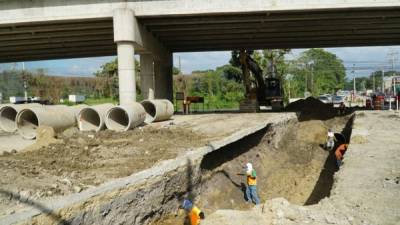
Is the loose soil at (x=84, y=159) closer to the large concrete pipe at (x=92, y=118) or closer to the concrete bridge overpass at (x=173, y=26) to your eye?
the large concrete pipe at (x=92, y=118)

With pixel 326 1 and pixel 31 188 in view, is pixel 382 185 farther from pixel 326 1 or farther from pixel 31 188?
pixel 326 1

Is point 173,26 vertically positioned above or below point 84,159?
above

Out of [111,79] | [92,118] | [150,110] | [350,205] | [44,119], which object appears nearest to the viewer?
[350,205]

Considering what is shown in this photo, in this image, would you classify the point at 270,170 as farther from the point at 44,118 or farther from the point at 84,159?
the point at 44,118

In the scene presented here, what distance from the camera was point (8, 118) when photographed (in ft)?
57.3

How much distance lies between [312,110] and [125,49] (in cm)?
1496

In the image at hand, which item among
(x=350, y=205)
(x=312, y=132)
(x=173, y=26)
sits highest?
(x=173, y=26)

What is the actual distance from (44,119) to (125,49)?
846cm

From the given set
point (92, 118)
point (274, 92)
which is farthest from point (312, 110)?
point (92, 118)

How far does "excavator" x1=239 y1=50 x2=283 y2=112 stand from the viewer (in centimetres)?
3117

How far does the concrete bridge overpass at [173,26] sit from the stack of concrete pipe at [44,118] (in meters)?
5.88

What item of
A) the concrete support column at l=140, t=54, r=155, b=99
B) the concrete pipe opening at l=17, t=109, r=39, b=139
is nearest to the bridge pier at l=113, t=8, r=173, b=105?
the concrete support column at l=140, t=54, r=155, b=99

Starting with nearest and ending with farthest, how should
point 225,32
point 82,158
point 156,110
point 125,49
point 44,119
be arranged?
point 82,158
point 44,119
point 156,110
point 125,49
point 225,32

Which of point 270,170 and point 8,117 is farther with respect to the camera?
point 270,170
